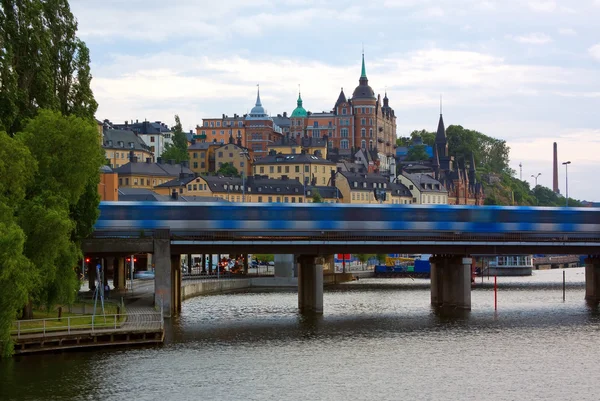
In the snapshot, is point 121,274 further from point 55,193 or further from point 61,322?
point 55,193

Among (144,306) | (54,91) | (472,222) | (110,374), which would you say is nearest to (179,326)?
(144,306)

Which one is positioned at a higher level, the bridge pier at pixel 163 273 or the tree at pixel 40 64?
the tree at pixel 40 64

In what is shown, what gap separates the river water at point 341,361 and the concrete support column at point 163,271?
7.18ft

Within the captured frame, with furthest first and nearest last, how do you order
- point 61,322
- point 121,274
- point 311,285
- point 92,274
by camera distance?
point 92,274 → point 121,274 → point 311,285 → point 61,322

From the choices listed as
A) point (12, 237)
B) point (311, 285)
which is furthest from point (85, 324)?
point (311, 285)

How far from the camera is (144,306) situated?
84312mm

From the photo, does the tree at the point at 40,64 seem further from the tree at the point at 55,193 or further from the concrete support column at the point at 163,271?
the concrete support column at the point at 163,271

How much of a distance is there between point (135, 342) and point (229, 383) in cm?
1309

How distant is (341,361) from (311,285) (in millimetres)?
31354

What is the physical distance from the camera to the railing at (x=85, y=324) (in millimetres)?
61000

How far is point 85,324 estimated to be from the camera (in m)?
66.5

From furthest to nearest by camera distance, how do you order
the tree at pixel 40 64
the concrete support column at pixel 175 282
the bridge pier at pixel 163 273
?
the concrete support column at pixel 175 282, the bridge pier at pixel 163 273, the tree at pixel 40 64

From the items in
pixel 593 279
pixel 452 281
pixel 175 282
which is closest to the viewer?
pixel 175 282

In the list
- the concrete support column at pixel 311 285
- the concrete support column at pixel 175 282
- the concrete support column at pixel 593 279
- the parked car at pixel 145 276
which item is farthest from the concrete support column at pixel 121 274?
the concrete support column at pixel 593 279
